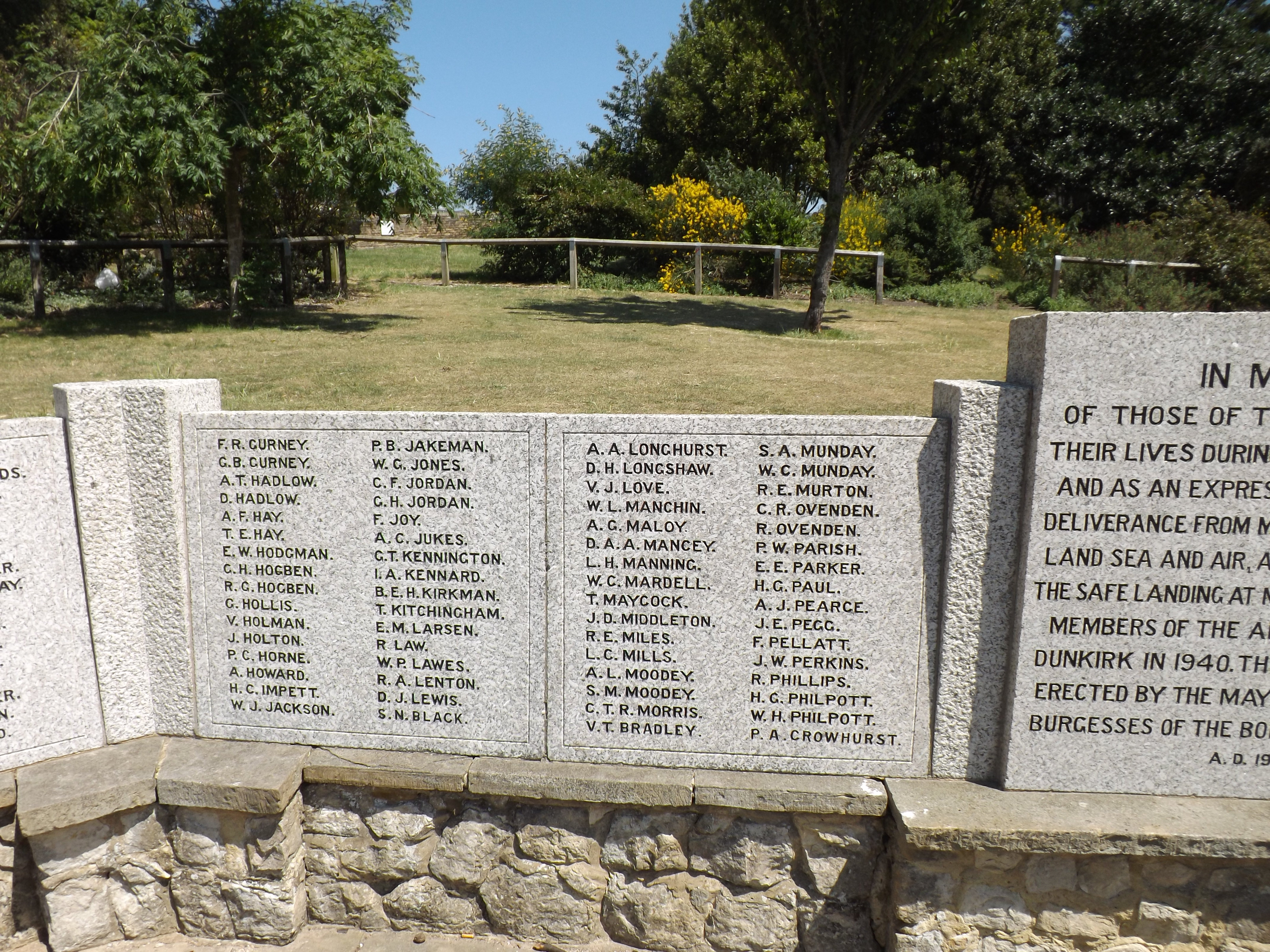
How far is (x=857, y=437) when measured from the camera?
306cm

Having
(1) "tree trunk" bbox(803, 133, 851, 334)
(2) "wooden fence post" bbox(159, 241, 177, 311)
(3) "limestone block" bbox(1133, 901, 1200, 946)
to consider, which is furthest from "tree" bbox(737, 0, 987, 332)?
(3) "limestone block" bbox(1133, 901, 1200, 946)

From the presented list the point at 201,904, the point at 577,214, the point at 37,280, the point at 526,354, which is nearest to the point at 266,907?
the point at 201,904

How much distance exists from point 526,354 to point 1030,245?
13.7 m

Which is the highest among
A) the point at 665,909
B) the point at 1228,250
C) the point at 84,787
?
the point at 1228,250

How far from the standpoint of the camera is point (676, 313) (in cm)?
1380

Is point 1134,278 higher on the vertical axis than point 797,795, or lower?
higher

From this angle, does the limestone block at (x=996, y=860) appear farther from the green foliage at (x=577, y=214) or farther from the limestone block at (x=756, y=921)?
the green foliage at (x=577, y=214)

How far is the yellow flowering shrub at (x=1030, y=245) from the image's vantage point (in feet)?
54.9

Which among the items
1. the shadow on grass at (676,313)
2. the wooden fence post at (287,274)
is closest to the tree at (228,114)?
the wooden fence post at (287,274)

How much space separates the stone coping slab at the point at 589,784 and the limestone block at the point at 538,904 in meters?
0.32

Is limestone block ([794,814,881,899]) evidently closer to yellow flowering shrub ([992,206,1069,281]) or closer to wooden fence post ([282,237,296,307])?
wooden fence post ([282,237,296,307])

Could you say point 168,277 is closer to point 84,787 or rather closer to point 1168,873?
point 84,787

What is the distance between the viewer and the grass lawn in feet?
25.0

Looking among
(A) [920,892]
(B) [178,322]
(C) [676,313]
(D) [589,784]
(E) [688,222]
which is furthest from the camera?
(E) [688,222]
